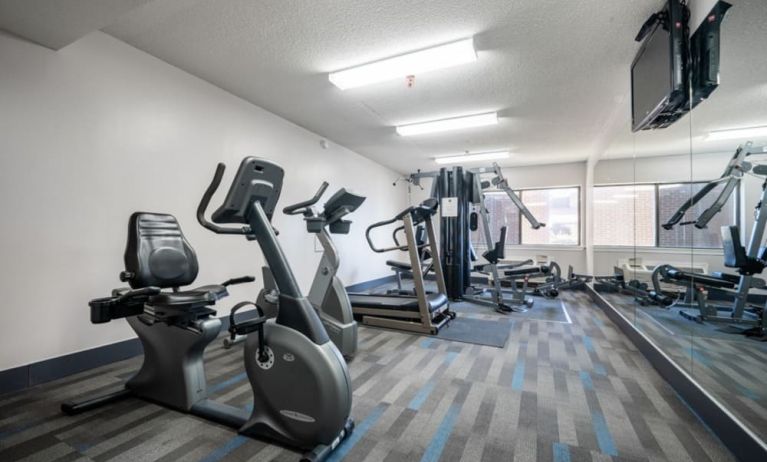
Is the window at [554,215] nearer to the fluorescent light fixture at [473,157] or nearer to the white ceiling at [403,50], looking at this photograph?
the fluorescent light fixture at [473,157]

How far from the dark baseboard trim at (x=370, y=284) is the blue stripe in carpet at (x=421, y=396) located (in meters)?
3.58

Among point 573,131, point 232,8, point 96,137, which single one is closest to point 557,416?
point 232,8

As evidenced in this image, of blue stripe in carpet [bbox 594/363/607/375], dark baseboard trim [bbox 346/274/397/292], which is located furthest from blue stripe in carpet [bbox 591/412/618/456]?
dark baseboard trim [bbox 346/274/397/292]

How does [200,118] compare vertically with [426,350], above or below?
above

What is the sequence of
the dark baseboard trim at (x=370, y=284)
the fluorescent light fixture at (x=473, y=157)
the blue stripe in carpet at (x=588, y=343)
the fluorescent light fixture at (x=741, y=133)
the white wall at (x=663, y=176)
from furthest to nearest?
the fluorescent light fixture at (x=473, y=157) < the dark baseboard trim at (x=370, y=284) < the blue stripe in carpet at (x=588, y=343) < the white wall at (x=663, y=176) < the fluorescent light fixture at (x=741, y=133)

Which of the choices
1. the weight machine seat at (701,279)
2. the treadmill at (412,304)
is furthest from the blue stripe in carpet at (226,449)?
the weight machine seat at (701,279)

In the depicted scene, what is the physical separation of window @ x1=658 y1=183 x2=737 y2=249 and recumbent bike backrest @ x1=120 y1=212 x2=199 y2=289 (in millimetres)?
3665

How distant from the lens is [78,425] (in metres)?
1.75

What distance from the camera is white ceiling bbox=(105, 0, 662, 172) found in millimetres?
2215

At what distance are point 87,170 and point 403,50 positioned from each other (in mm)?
2650

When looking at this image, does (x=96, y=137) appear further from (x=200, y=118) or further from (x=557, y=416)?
(x=557, y=416)

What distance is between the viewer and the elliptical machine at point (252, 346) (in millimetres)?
1473

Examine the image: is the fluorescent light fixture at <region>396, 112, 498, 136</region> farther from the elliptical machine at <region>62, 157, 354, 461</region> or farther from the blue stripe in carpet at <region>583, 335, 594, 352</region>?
the elliptical machine at <region>62, 157, 354, 461</region>

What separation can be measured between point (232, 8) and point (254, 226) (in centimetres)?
171
